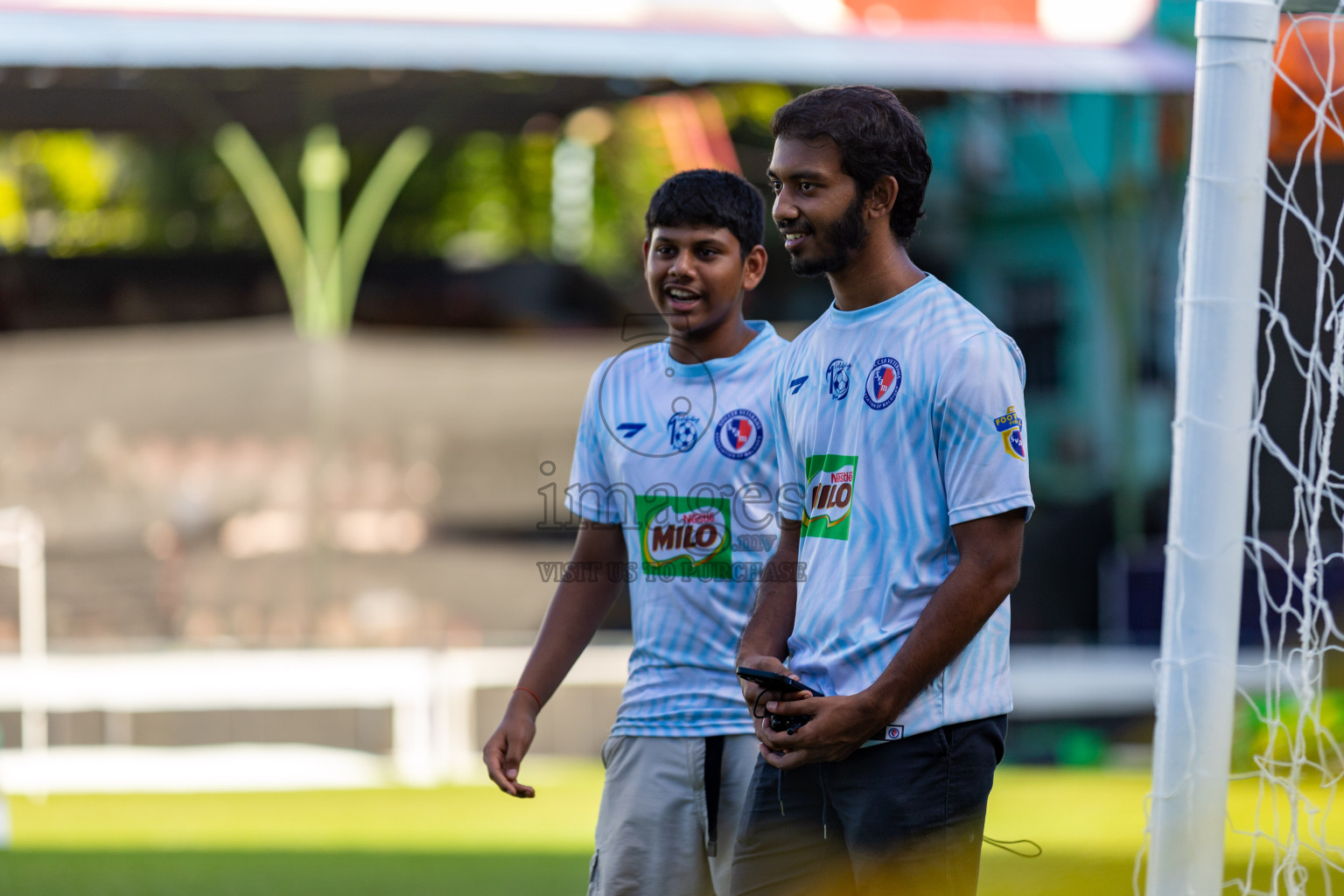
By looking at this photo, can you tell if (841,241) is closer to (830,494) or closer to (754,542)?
(830,494)

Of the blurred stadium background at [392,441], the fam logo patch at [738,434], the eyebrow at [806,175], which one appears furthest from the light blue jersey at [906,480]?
the blurred stadium background at [392,441]

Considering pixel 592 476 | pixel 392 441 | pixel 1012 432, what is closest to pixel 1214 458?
pixel 1012 432

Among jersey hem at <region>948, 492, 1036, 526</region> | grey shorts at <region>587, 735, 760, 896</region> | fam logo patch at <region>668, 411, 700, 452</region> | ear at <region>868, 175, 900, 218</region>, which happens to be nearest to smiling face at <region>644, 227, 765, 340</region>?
fam logo patch at <region>668, 411, 700, 452</region>

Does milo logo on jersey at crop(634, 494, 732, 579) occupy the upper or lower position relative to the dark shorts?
upper

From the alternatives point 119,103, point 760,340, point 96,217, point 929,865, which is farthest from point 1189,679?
point 96,217

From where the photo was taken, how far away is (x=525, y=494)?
12797 mm

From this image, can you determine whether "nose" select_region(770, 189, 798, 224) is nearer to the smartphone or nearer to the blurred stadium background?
the smartphone

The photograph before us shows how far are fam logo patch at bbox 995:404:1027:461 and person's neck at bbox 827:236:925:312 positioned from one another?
0.28 meters

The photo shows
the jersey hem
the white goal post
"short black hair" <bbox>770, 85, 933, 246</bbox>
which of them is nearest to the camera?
the jersey hem

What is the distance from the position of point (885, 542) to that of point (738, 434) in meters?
0.72

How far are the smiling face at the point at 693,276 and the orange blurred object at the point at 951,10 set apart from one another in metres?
8.68

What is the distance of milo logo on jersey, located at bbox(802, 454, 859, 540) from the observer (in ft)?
7.80

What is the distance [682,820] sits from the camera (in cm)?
299

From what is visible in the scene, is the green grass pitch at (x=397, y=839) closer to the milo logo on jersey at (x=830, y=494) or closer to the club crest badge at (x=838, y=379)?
the milo logo on jersey at (x=830, y=494)
